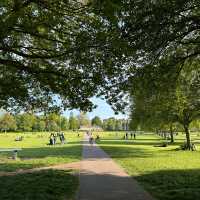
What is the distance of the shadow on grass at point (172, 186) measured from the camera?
1370cm

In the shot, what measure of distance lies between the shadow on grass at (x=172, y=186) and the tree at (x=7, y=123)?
395ft

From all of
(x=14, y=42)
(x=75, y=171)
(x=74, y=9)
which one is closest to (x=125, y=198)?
(x=74, y=9)

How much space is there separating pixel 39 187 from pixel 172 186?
4.61 meters

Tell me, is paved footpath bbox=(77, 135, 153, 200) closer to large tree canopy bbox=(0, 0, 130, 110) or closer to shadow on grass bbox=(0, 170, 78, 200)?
shadow on grass bbox=(0, 170, 78, 200)

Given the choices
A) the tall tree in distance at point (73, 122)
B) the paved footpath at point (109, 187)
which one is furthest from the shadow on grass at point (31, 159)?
the tall tree in distance at point (73, 122)

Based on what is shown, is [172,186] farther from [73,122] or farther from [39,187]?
[73,122]

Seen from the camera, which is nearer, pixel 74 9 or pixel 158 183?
pixel 74 9

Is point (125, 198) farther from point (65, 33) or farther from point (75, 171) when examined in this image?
point (75, 171)

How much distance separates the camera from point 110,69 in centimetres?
1559

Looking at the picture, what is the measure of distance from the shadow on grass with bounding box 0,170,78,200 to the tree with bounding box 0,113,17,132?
392 ft

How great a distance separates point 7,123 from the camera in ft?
468

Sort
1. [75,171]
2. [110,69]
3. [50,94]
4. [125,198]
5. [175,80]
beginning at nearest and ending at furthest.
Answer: [125,198] → [110,69] → [175,80] → [50,94] → [75,171]

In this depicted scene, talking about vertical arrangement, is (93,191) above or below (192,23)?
below

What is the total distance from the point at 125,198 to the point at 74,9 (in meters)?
5.88
